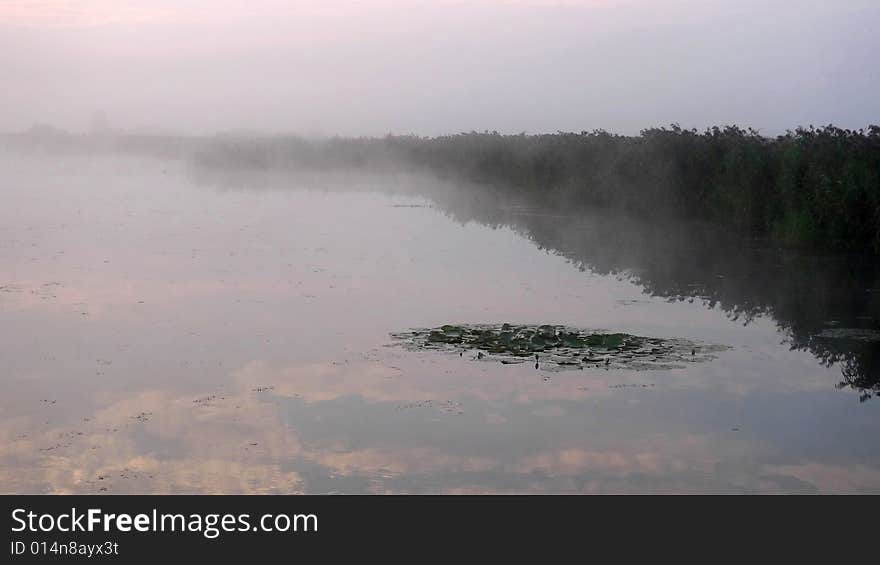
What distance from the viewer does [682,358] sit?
14.6 metres

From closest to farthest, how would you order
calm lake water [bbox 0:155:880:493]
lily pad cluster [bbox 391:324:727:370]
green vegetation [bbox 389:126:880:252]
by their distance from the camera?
calm lake water [bbox 0:155:880:493] → lily pad cluster [bbox 391:324:727:370] → green vegetation [bbox 389:126:880:252]

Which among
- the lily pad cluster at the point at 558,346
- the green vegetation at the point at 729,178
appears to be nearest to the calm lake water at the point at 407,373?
the lily pad cluster at the point at 558,346

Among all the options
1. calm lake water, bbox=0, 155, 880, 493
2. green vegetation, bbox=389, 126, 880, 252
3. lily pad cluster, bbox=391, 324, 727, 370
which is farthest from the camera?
green vegetation, bbox=389, 126, 880, 252

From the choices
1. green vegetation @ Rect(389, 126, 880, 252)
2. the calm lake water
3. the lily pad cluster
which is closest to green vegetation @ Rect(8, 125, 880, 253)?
green vegetation @ Rect(389, 126, 880, 252)

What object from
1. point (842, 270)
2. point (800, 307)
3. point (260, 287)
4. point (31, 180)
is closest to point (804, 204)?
point (842, 270)

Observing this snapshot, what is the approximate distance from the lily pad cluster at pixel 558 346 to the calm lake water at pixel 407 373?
1.18ft

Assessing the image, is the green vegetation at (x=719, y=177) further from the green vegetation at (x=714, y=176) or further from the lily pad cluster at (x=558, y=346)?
the lily pad cluster at (x=558, y=346)

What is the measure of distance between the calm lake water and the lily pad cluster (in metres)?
0.36

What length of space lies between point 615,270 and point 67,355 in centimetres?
1255

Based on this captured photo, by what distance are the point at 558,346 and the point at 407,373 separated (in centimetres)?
228

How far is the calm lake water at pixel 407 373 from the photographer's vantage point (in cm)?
975

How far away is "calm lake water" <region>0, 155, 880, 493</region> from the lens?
975cm

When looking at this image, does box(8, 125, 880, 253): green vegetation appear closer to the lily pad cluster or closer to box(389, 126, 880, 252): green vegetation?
box(389, 126, 880, 252): green vegetation

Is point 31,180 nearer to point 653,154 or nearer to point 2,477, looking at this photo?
point 653,154
